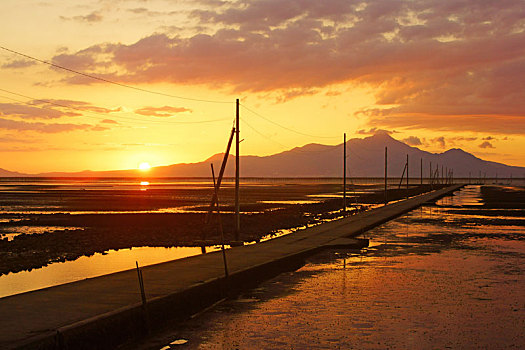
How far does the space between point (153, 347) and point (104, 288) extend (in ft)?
11.1

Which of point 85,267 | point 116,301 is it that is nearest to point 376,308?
point 116,301

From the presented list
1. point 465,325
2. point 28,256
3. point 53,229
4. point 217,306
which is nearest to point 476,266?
point 465,325

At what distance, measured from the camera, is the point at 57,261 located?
68.6 feet

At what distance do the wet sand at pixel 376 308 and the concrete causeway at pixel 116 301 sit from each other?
0.46 meters

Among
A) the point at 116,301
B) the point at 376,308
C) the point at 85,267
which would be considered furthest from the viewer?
the point at 85,267

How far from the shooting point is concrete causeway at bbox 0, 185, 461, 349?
8.56 metres

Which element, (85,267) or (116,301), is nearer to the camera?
(116,301)

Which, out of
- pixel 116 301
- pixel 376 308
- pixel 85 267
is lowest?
pixel 85 267

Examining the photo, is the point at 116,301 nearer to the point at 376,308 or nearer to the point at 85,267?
the point at 376,308

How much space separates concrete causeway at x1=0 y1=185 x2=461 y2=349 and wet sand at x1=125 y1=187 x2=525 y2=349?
17.9 inches

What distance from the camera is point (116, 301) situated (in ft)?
34.9

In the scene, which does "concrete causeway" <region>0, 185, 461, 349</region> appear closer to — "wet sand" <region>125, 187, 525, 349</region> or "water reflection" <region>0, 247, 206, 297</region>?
"wet sand" <region>125, 187, 525, 349</region>

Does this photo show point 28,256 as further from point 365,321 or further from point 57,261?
point 365,321

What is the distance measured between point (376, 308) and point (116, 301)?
192 inches
